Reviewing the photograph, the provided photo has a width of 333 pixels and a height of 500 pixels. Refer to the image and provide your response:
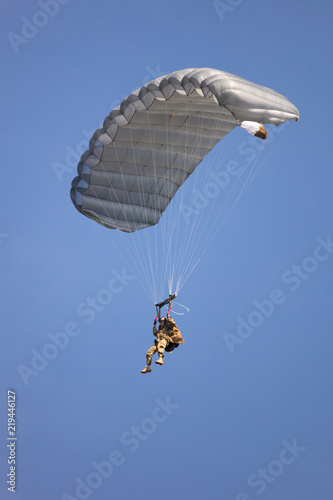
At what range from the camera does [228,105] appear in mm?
17594

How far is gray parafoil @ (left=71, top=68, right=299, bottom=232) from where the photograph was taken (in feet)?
58.8

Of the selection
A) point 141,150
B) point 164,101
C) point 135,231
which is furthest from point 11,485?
point 164,101

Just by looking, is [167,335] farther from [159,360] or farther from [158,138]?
[158,138]

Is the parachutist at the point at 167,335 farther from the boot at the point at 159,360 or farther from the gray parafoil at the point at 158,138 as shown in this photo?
the gray parafoil at the point at 158,138

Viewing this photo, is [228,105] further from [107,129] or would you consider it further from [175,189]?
[175,189]

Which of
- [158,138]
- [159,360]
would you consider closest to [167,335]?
[159,360]

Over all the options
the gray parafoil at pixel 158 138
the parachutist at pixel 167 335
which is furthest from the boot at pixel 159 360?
the gray parafoil at pixel 158 138

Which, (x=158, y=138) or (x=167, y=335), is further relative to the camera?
(x=158, y=138)

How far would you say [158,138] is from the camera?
21406 millimetres

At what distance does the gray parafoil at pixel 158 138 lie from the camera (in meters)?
17.9

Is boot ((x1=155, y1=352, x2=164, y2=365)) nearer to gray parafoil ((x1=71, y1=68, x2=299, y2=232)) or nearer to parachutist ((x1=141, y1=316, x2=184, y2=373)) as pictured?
parachutist ((x1=141, y1=316, x2=184, y2=373))

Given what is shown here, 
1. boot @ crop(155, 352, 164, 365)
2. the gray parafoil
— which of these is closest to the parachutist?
boot @ crop(155, 352, 164, 365)

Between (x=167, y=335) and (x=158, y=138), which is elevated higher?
(x=158, y=138)

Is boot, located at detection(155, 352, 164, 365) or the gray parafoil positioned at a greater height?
the gray parafoil
